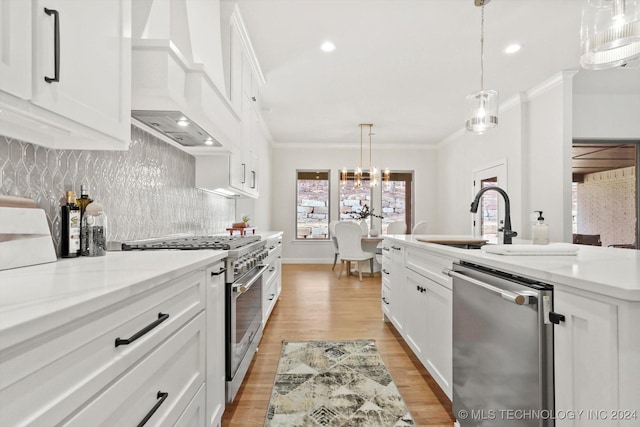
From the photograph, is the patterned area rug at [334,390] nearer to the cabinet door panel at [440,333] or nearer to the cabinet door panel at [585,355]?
the cabinet door panel at [440,333]

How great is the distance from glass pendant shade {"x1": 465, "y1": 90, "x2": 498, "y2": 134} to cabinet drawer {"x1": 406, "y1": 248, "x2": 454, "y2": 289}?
126 cm

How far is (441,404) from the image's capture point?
188 cm

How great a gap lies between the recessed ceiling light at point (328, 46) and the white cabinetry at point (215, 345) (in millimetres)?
2616

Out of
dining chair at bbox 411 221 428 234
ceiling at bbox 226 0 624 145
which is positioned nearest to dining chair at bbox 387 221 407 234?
dining chair at bbox 411 221 428 234

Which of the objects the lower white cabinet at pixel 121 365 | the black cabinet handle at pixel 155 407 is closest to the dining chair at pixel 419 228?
the lower white cabinet at pixel 121 365

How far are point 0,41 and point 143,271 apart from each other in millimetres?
632

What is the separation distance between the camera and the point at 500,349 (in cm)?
122

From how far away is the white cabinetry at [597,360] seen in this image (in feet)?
2.49

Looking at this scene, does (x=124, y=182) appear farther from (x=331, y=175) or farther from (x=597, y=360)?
(x=331, y=175)

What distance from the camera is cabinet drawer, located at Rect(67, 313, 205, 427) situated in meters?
0.73

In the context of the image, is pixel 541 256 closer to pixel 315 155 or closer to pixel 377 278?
pixel 377 278

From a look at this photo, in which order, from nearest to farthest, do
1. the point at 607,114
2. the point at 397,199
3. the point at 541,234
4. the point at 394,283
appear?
the point at 541,234, the point at 394,283, the point at 607,114, the point at 397,199

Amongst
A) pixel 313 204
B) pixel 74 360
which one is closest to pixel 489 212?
pixel 313 204

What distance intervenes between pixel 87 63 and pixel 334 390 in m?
1.97
